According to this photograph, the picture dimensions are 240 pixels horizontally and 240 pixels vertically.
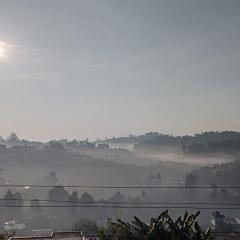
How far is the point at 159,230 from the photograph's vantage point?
562 inches

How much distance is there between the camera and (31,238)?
30891mm

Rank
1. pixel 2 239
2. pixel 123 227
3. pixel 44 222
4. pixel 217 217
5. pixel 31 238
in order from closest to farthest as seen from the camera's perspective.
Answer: pixel 123 227 → pixel 2 239 → pixel 31 238 → pixel 217 217 → pixel 44 222

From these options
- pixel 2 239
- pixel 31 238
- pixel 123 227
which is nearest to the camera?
pixel 123 227

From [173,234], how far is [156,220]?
1.02 metres

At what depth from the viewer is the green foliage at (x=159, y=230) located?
13.7 metres

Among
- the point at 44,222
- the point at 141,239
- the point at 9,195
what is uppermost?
the point at 141,239

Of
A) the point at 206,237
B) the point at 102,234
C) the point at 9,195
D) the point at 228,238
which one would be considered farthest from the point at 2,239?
the point at 9,195

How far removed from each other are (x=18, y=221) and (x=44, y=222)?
12.7 metres

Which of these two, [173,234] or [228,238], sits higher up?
[173,234]

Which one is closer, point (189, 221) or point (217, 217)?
point (189, 221)

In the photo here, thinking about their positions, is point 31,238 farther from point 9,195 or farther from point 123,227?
point 9,195

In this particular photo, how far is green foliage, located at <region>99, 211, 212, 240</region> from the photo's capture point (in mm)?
13711

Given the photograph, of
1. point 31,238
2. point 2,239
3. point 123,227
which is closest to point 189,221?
point 123,227

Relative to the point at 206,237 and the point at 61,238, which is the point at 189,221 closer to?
the point at 206,237
